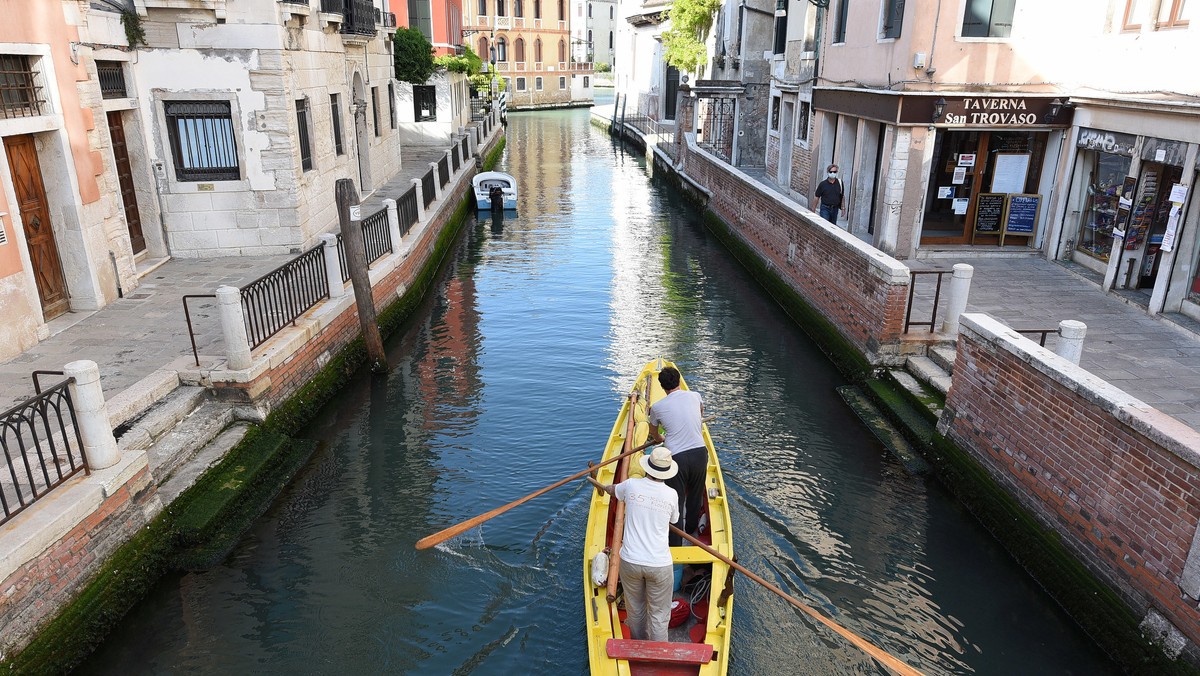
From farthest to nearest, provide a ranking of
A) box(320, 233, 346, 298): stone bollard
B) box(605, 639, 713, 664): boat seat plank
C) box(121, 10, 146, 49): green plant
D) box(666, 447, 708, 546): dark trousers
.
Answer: box(121, 10, 146, 49): green plant, box(320, 233, 346, 298): stone bollard, box(666, 447, 708, 546): dark trousers, box(605, 639, 713, 664): boat seat plank

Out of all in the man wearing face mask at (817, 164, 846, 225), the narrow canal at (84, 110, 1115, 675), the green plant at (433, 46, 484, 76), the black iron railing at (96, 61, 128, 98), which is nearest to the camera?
the narrow canal at (84, 110, 1115, 675)

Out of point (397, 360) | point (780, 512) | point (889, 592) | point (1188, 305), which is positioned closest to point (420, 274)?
point (397, 360)

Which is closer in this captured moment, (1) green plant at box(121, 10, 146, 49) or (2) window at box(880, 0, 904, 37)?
(1) green plant at box(121, 10, 146, 49)

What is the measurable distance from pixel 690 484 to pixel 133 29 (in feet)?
34.0

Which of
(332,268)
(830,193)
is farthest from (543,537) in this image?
(830,193)

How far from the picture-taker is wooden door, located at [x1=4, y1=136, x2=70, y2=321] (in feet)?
27.5

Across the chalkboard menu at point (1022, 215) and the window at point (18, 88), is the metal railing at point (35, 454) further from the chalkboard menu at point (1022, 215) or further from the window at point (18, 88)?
the chalkboard menu at point (1022, 215)

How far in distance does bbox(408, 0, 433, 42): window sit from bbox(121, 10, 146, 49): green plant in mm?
19676

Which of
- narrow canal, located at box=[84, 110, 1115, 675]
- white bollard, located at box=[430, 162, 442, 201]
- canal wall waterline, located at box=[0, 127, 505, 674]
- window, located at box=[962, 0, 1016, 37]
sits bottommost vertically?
narrow canal, located at box=[84, 110, 1115, 675]

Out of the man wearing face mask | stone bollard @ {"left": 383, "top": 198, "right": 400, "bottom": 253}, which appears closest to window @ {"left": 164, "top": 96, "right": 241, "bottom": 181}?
stone bollard @ {"left": 383, "top": 198, "right": 400, "bottom": 253}

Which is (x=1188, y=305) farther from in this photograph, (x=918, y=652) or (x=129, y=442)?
(x=129, y=442)

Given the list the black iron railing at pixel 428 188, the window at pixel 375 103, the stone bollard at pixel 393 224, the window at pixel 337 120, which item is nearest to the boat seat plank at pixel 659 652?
the stone bollard at pixel 393 224

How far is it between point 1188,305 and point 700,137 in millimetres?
20943

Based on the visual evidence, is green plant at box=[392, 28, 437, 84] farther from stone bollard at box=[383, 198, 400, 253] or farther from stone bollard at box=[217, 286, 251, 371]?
stone bollard at box=[217, 286, 251, 371]
